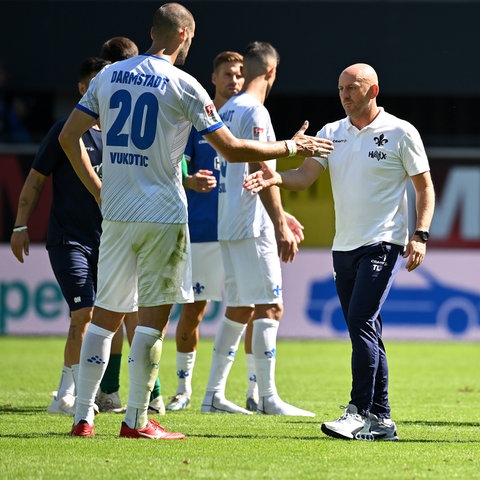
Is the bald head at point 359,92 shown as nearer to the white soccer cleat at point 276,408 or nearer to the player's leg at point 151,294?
the player's leg at point 151,294

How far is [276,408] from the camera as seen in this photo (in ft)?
30.0

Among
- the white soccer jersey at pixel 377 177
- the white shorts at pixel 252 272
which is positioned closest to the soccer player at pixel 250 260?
the white shorts at pixel 252 272

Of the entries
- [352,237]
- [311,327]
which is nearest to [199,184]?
[352,237]

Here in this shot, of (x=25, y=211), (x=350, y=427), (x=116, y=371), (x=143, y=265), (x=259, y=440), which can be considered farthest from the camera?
(x=116, y=371)

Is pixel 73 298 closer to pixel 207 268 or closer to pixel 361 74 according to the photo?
pixel 207 268

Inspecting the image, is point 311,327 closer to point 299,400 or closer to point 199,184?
point 299,400

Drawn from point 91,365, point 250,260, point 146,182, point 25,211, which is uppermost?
point 146,182

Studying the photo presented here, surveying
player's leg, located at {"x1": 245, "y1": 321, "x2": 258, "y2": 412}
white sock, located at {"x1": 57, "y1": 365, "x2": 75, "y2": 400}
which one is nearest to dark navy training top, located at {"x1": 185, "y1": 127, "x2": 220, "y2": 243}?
player's leg, located at {"x1": 245, "y1": 321, "x2": 258, "y2": 412}

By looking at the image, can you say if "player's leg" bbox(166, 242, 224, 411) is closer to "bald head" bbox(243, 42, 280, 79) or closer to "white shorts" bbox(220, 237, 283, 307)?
"white shorts" bbox(220, 237, 283, 307)

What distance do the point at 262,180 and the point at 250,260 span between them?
6.22 feet

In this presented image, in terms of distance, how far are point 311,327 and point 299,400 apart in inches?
278

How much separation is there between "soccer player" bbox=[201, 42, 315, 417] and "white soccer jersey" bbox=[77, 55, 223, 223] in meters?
2.06

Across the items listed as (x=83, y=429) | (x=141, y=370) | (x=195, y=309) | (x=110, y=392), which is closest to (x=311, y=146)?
(x=141, y=370)

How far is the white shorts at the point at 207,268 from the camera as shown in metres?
10.3
